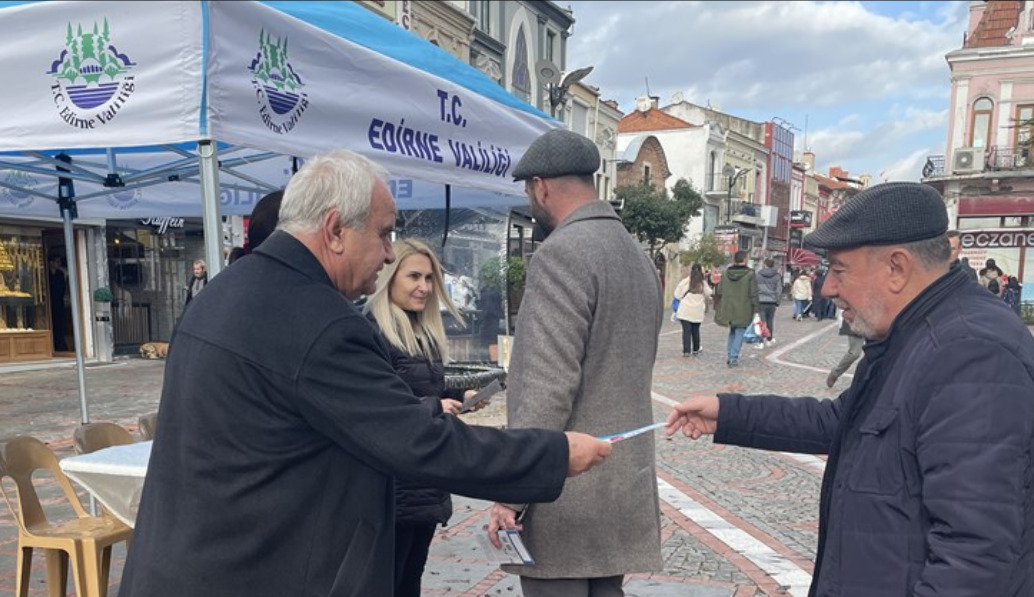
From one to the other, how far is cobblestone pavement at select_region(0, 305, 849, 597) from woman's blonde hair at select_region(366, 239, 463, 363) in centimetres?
149

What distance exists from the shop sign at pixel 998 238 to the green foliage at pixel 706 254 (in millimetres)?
11223

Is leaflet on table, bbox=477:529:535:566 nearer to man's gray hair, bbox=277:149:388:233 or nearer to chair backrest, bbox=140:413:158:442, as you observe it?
man's gray hair, bbox=277:149:388:233

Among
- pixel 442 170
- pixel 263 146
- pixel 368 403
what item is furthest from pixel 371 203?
pixel 442 170

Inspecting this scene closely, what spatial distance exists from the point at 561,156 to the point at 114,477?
2.18 metres

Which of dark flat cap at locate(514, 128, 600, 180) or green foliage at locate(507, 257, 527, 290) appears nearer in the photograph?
dark flat cap at locate(514, 128, 600, 180)

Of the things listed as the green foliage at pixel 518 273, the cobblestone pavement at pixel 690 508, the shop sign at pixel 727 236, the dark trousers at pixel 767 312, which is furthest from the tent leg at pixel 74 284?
the shop sign at pixel 727 236

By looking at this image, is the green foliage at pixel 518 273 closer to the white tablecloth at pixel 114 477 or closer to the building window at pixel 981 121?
the white tablecloth at pixel 114 477

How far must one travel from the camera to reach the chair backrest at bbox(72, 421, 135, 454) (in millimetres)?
3293

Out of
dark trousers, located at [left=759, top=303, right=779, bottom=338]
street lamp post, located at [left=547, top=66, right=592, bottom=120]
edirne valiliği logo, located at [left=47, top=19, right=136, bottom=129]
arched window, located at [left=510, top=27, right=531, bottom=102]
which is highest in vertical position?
arched window, located at [left=510, top=27, right=531, bottom=102]

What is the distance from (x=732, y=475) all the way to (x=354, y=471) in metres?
5.05

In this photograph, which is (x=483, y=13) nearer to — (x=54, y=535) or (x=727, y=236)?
(x=54, y=535)

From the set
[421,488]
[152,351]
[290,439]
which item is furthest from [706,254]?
[290,439]

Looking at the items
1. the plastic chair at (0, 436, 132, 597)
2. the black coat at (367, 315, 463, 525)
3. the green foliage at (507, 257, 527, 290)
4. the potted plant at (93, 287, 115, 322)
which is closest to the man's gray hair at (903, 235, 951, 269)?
the black coat at (367, 315, 463, 525)

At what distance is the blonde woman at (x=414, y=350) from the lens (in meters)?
2.75
